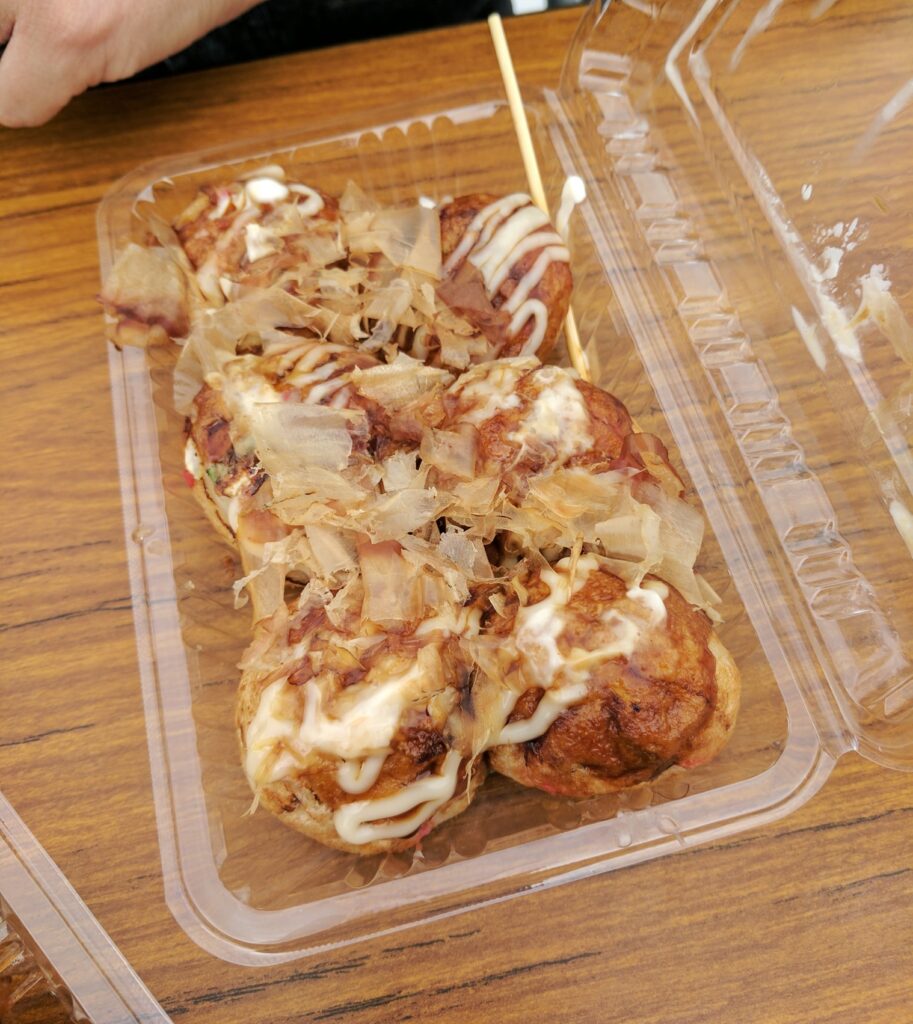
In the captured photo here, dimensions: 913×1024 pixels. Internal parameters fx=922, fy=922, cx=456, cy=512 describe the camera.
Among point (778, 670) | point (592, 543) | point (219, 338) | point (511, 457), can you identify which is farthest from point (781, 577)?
point (219, 338)

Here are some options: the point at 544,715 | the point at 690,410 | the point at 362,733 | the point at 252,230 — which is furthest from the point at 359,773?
the point at 252,230

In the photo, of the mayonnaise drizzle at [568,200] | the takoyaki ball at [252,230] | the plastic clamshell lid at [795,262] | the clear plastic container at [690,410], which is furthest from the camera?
the mayonnaise drizzle at [568,200]

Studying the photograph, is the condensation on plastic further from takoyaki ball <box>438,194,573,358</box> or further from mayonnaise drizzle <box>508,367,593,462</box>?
takoyaki ball <box>438,194,573,358</box>

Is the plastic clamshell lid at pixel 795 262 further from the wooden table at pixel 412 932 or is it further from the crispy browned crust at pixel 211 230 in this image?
the crispy browned crust at pixel 211 230

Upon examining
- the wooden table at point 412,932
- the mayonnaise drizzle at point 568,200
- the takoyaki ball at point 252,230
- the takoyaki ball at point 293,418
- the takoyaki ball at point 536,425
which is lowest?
the wooden table at point 412,932

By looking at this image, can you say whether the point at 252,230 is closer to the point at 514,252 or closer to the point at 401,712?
the point at 514,252

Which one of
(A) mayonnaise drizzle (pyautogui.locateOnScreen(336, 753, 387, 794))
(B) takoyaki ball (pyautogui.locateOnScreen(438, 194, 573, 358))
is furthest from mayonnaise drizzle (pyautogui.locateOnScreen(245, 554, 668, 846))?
(B) takoyaki ball (pyautogui.locateOnScreen(438, 194, 573, 358))

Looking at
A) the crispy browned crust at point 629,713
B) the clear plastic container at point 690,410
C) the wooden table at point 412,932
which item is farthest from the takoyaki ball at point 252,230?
the crispy browned crust at point 629,713
